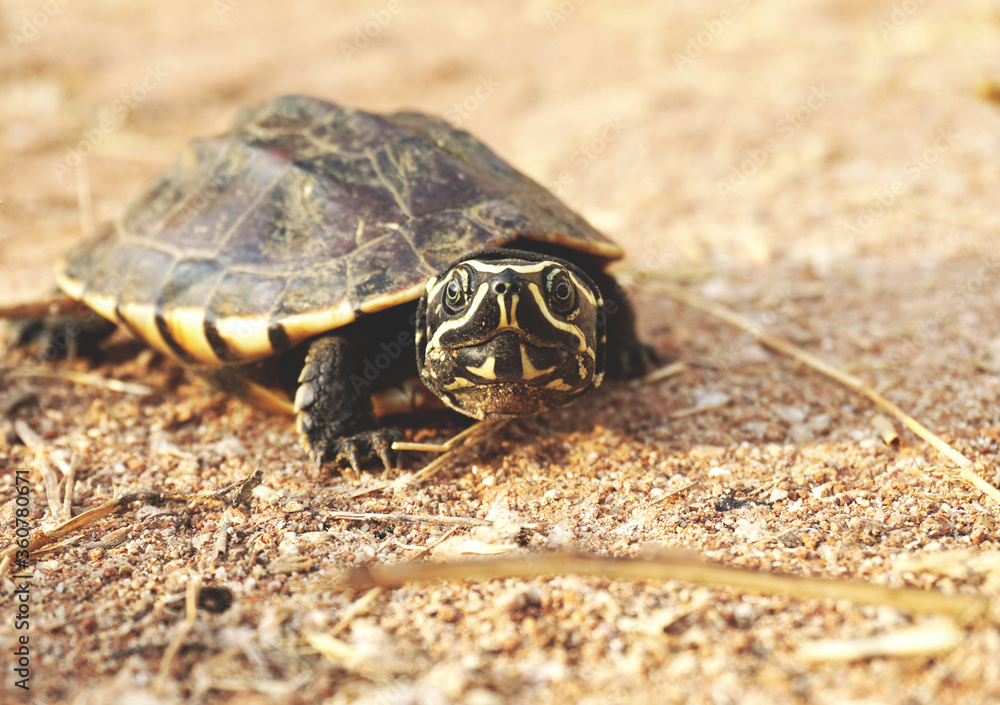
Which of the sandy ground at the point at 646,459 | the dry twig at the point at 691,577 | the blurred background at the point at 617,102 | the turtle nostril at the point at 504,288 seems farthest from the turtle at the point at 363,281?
the blurred background at the point at 617,102

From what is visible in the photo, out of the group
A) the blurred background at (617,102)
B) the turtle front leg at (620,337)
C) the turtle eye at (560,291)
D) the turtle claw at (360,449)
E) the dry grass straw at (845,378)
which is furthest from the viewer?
the blurred background at (617,102)

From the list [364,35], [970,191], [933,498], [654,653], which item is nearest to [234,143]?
[654,653]

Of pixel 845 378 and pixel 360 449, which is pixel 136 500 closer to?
pixel 360 449

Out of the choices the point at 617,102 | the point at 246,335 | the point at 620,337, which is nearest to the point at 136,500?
the point at 246,335

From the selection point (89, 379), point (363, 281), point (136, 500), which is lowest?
point (136, 500)

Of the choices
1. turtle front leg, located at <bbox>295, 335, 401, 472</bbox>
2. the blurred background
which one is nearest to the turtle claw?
turtle front leg, located at <bbox>295, 335, 401, 472</bbox>

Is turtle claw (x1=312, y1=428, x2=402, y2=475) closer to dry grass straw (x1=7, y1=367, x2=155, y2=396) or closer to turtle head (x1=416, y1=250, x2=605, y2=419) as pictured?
turtle head (x1=416, y1=250, x2=605, y2=419)

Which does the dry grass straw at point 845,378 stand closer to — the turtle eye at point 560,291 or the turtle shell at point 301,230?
the turtle shell at point 301,230
